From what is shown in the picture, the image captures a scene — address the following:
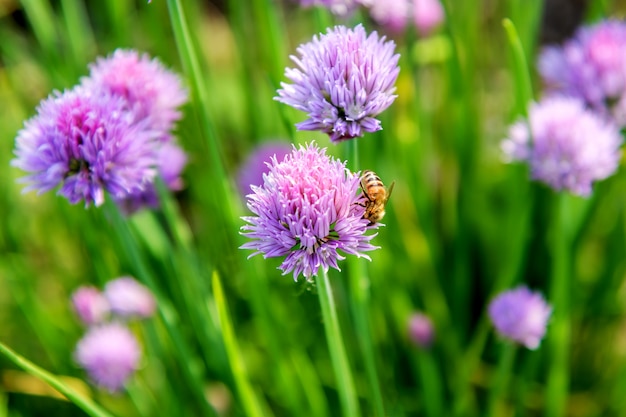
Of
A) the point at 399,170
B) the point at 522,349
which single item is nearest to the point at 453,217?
the point at 399,170

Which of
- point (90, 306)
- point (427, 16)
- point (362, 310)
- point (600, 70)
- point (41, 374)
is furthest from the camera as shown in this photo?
point (427, 16)

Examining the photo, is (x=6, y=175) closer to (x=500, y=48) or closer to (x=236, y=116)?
(x=236, y=116)

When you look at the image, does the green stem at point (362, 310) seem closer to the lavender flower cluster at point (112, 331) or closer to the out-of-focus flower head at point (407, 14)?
the lavender flower cluster at point (112, 331)

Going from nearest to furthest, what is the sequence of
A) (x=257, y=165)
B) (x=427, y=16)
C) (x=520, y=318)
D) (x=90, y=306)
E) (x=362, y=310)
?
(x=362, y=310), (x=520, y=318), (x=90, y=306), (x=257, y=165), (x=427, y=16)

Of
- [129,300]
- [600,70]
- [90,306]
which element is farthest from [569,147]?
[90,306]

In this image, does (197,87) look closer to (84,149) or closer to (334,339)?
(84,149)

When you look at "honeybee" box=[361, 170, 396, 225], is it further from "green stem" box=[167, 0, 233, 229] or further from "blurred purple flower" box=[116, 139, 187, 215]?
"blurred purple flower" box=[116, 139, 187, 215]

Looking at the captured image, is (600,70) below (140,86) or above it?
above

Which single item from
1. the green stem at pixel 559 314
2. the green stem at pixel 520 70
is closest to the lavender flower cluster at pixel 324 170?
the green stem at pixel 520 70

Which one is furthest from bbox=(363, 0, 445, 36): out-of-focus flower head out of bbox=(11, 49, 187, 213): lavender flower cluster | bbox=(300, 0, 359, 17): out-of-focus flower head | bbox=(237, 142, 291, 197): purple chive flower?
bbox=(11, 49, 187, 213): lavender flower cluster
